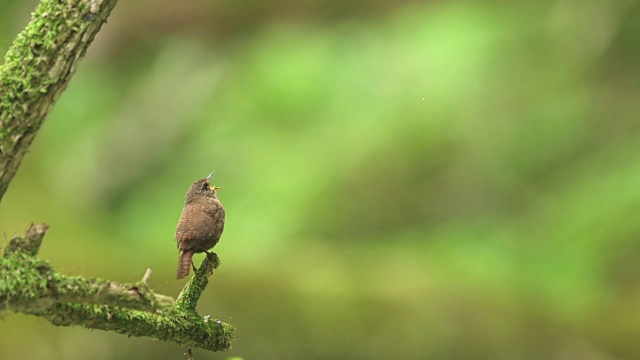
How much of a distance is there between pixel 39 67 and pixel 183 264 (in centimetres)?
71

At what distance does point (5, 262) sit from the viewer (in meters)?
2.50

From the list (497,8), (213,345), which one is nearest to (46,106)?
(213,345)

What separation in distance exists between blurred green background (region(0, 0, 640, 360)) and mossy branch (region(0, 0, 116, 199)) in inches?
111

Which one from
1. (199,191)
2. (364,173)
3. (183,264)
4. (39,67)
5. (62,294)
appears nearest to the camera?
(62,294)

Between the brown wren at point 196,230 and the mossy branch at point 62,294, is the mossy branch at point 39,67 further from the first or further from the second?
the brown wren at point 196,230

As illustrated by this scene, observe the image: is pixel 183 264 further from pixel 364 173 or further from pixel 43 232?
pixel 364 173

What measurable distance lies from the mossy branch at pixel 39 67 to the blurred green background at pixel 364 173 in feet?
9.25

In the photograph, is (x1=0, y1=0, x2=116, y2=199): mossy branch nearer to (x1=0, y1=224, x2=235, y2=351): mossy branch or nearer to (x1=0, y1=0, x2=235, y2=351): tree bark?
(x1=0, y1=0, x2=235, y2=351): tree bark

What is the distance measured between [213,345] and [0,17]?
11147mm

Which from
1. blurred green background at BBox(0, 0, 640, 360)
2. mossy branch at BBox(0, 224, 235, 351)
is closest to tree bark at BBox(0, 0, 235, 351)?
mossy branch at BBox(0, 224, 235, 351)

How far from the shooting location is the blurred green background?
619cm

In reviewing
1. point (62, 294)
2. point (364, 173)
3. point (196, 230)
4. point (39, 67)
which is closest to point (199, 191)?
point (196, 230)

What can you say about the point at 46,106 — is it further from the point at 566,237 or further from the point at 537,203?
the point at 537,203

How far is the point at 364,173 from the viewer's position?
9344 mm
